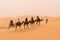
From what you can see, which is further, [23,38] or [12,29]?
[12,29]

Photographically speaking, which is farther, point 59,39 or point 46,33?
point 46,33

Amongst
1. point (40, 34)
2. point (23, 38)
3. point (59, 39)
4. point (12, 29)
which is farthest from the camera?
point (12, 29)

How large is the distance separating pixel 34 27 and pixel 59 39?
6.05m

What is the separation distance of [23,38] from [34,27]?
485 cm

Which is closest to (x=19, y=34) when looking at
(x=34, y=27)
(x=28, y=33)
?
(x=28, y=33)

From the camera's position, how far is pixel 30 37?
58.9ft

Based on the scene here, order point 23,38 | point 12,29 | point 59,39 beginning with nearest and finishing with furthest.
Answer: point 59,39, point 23,38, point 12,29

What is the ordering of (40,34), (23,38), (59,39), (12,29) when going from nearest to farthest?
(59,39) < (23,38) < (40,34) < (12,29)

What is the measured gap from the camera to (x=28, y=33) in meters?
19.4

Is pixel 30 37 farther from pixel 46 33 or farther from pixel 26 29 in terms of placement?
pixel 26 29

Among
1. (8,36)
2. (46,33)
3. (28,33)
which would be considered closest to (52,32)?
(46,33)

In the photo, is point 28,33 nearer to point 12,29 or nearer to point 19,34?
point 19,34

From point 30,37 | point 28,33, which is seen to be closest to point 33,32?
point 28,33

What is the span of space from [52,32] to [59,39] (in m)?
3.06
